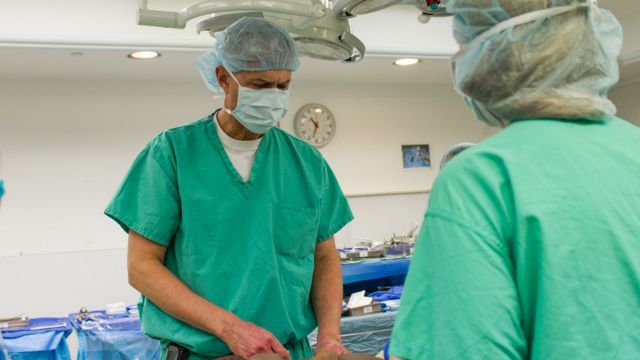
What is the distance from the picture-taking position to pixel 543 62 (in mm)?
786

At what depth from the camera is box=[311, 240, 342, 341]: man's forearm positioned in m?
1.58

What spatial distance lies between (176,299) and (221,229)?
18 centimetres

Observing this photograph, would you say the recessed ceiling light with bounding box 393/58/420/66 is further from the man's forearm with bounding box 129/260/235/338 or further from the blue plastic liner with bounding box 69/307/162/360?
the man's forearm with bounding box 129/260/235/338

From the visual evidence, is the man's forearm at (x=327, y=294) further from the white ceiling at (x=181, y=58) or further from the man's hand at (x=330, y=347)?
the white ceiling at (x=181, y=58)

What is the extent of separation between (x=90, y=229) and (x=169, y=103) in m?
1.00

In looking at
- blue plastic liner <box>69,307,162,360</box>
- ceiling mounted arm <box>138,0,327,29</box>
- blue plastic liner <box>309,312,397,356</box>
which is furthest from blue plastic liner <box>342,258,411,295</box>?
ceiling mounted arm <box>138,0,327,29</box>

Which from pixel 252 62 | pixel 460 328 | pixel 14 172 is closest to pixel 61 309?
pixel 14 172

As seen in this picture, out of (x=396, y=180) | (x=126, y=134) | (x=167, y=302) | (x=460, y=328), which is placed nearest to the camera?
(x=460, y=328)

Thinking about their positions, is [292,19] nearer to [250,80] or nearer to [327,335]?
[250,80]

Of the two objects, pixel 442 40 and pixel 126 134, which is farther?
pixel 126 134

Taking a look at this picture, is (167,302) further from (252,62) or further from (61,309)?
(61,309)

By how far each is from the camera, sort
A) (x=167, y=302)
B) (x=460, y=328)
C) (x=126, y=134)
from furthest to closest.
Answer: (x=126, y=134) → (x=167, y=302) → (x=460, y=328)

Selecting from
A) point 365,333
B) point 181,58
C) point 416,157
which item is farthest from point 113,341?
point 416,157

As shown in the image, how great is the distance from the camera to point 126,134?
4.48 metres
